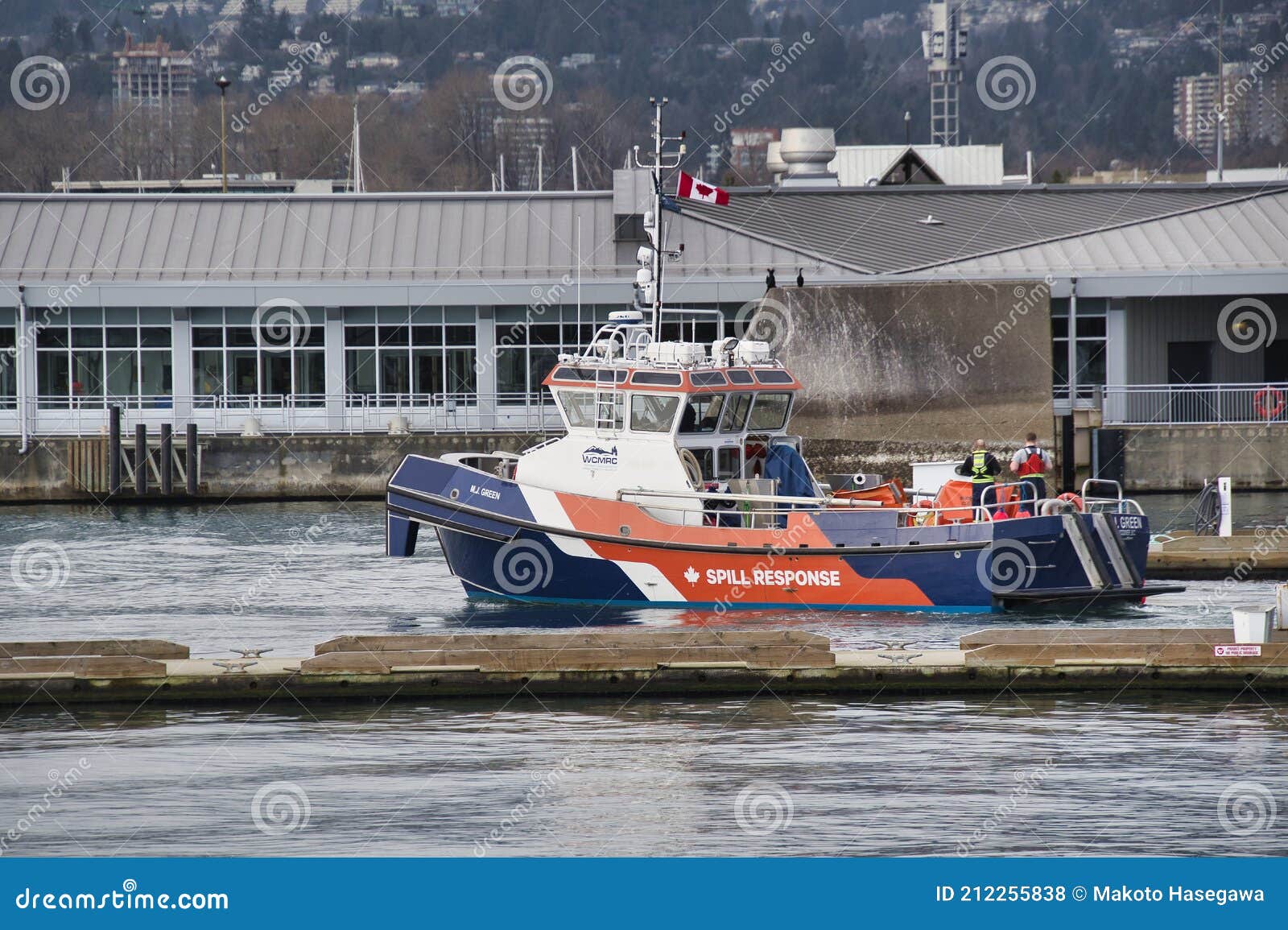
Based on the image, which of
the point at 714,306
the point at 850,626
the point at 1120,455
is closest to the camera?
the point at 850,626

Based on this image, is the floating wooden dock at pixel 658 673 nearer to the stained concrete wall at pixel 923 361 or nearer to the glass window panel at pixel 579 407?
the glass window panel at pixel 579 407

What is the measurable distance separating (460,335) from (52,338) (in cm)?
952

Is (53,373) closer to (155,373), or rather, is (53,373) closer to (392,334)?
(155,373)

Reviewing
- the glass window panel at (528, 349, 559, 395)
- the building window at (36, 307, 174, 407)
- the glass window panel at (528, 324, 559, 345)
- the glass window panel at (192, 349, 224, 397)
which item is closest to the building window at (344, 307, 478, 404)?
the glass window panel at (528, 349, 559, 395)

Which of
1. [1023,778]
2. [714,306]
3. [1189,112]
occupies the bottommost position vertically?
[1023,778]

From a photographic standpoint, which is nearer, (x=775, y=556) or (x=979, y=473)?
(x=775, y=556)

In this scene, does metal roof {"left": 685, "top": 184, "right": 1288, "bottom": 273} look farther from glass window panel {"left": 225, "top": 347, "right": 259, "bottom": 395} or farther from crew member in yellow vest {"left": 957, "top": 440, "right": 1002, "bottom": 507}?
crew member in yellow vest {"left": 957, "top": 440, "right": 1002, "bottom": 507}

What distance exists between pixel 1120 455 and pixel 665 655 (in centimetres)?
2129

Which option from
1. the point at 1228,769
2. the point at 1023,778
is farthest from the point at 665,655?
the point at 1228,769

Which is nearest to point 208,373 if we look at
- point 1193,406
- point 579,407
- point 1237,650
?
point 579,407

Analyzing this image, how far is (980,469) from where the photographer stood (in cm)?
2127

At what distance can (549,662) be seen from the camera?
16359 millimetres

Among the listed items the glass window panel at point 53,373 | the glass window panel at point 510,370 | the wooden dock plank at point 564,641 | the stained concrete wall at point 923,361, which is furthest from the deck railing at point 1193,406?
the glass window panel at point 53,373

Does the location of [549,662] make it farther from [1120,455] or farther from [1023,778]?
[1120,455]
